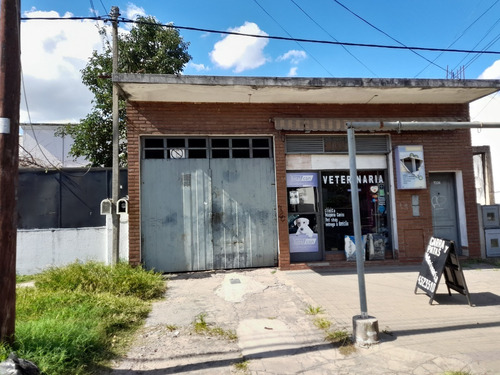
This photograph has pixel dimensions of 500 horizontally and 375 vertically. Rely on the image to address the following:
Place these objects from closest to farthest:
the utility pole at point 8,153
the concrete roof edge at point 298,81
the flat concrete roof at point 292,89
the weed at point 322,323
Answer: the utility pole at point 8,153 < the weed at point 322,323 < the concrete roof edge at point 298,81 < the flat concrete roof at point 292,89

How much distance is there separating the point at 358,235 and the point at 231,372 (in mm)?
2165

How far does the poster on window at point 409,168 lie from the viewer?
818 cm

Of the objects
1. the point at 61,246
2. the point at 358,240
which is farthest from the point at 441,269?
the point at 61,246

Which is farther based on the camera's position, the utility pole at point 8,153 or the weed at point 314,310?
the weed at point 314,310

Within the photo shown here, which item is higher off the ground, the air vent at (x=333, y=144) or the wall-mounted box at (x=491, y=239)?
the air vent at (x=333, y=144)

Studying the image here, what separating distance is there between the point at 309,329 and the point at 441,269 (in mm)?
2401

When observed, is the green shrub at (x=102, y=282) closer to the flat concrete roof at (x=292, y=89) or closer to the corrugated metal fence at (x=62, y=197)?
the corrugated metal fence at (x=62, y=197)

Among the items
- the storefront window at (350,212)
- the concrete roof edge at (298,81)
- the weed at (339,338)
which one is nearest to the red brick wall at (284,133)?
the storefront window at (350,212)

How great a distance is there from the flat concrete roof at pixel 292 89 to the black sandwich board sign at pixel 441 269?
12.2 ft

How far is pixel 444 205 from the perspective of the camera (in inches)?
345

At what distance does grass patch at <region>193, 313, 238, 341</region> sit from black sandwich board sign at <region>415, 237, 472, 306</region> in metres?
3.20

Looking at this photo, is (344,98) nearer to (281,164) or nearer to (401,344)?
(281,164)

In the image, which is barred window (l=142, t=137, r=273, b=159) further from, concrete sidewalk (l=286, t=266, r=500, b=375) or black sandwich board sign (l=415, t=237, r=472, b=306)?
black sandwich board sign (l=415, t=237, r=472, b=306)

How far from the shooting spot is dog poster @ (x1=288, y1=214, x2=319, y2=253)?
805 centimetres
